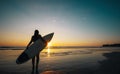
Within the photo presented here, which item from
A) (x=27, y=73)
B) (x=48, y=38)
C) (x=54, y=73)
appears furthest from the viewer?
(x=48, y=38)

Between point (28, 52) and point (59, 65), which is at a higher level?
point (28, 52)

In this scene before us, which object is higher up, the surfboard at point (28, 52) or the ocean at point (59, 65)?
the surfboard at point (28, 52)

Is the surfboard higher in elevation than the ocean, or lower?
higher

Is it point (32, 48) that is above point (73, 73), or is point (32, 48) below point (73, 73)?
above

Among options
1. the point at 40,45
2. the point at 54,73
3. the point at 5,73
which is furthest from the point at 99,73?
the point at 5,73

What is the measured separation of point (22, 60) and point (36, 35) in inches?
99.8

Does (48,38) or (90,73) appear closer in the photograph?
(90,73)

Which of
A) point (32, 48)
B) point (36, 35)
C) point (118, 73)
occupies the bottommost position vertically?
point (118, 73)

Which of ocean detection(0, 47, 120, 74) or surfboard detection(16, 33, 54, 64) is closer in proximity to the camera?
surfboard detection(16, 33, 54, 64)

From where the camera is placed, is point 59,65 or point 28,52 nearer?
point 28,52

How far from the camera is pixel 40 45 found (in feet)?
34.2

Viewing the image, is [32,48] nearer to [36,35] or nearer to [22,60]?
[22,60]

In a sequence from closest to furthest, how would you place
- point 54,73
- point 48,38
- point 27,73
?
1. point 54,73
2. point 27,73
3. point 48,38

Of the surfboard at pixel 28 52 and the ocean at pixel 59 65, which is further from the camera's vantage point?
the ocean at pixel 59 65
